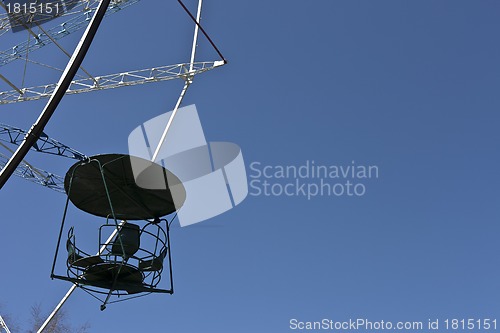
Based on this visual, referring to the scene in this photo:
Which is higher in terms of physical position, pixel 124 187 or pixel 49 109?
pixel 124 187

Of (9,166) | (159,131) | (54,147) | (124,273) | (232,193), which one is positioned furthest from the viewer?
(54,147)

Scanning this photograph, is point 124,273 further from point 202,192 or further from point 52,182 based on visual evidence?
point 52,182

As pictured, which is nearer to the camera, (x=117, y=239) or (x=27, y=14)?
(x=117, y=239)

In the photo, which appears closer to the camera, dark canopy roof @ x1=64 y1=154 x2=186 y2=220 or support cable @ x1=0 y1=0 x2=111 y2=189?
support cable @ x1=0 y1=0 x2=111 y2=189

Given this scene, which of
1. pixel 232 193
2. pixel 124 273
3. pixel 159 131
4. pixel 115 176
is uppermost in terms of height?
pixel 159 131

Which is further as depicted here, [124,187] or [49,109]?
[124,187]

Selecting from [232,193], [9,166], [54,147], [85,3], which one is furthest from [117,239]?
[54,147]

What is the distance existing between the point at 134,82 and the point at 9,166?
24254 mm

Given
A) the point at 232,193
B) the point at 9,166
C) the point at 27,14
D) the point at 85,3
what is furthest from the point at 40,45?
the point at 9,166

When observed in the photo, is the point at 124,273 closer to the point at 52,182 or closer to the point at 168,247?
the point at 168,247

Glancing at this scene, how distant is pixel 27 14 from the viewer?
25812mm

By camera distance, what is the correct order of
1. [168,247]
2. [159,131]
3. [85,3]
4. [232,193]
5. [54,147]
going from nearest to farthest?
[168,247] < [232,193] < [159,131] < [85,3] < [54,147]

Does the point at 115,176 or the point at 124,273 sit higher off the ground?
the point at 115,176

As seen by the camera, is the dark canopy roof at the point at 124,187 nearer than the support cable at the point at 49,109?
No
